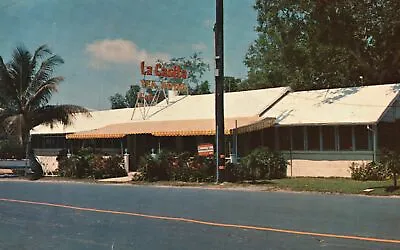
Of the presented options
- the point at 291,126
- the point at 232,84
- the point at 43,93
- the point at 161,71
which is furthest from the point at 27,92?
the point at 232,84

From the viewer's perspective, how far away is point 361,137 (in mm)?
25172

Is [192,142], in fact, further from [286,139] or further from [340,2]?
[340,2]

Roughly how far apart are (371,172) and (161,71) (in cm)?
1698

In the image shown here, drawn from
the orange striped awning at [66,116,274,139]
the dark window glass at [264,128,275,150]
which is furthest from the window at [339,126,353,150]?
the dark window glass at [264,128,275,150]

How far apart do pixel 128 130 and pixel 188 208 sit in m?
17.4

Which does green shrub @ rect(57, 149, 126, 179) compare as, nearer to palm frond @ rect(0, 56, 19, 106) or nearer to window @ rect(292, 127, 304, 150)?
palm frond @ rect(0, 56, 19, 106)

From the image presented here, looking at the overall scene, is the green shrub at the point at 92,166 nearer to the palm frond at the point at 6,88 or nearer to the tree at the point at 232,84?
the palm frond at the point at 6,88

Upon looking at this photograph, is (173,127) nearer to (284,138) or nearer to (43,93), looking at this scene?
(284,138)

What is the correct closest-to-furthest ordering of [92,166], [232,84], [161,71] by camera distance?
1. [92,166]
2. [161,71]
3. [232,84]

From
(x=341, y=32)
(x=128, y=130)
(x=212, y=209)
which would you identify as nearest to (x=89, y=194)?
(x=212, y=209)

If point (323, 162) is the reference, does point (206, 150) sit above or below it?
above

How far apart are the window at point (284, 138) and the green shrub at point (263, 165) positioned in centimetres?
114

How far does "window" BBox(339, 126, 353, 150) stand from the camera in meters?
25.4

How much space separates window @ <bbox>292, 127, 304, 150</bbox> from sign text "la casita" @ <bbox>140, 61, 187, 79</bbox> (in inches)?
458
